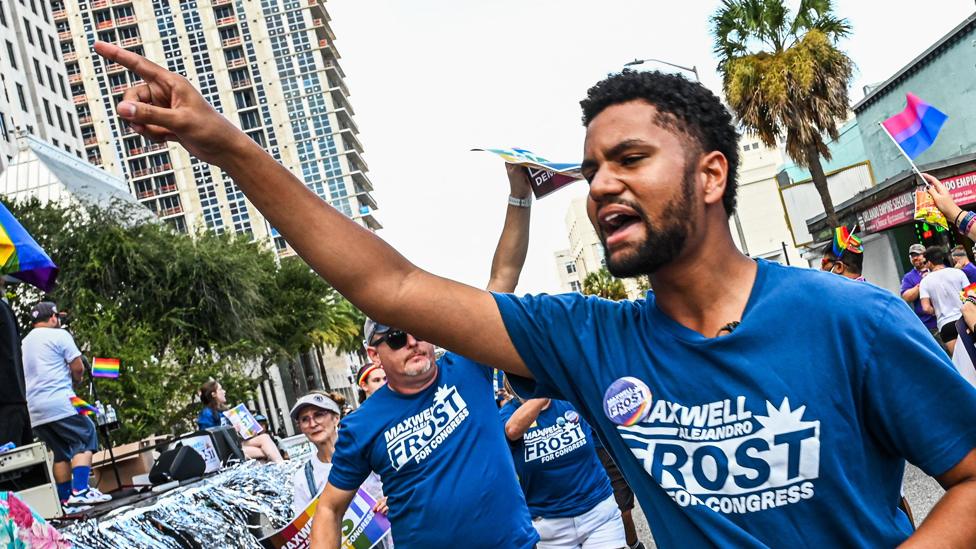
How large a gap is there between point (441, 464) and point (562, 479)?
8.06 feet

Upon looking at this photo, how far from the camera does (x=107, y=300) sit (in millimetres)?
35625

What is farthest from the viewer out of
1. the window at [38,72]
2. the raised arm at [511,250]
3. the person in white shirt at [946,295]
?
the window at [38,72]

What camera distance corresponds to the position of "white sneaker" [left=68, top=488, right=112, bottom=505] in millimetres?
8055

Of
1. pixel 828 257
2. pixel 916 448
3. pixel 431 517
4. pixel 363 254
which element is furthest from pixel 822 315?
pixel 828 257

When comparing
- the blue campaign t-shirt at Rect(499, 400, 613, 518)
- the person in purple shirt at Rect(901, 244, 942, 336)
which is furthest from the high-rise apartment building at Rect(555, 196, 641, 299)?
the blue campaign t-shirt at Rect(499, 400, 613, 518)

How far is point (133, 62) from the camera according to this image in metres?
2.15

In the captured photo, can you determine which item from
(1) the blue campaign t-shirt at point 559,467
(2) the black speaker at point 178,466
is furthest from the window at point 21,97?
(1) the blue campaign t-shirt at point 559,467

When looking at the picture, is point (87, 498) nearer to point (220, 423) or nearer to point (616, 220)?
point (220, 423)

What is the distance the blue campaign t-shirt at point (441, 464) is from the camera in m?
5.17

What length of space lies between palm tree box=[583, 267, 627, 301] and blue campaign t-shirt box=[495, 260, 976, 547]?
75103mm

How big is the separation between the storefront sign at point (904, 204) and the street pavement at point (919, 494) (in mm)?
13369

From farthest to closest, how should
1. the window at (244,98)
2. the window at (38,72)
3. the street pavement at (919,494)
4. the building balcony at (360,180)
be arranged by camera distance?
1. the building balcony at (360,180)
2. the window at (244,98)
3. the window at (38,72)
4. the street pavement at (919,494)

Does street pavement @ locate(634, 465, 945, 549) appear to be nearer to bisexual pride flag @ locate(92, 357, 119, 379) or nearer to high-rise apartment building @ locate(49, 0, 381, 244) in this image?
bisexual pride flag @ locate(92, 357, 119, 379)

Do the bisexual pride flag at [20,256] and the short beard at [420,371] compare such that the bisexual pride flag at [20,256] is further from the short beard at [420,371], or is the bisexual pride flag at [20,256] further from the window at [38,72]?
the window at [38,72]
